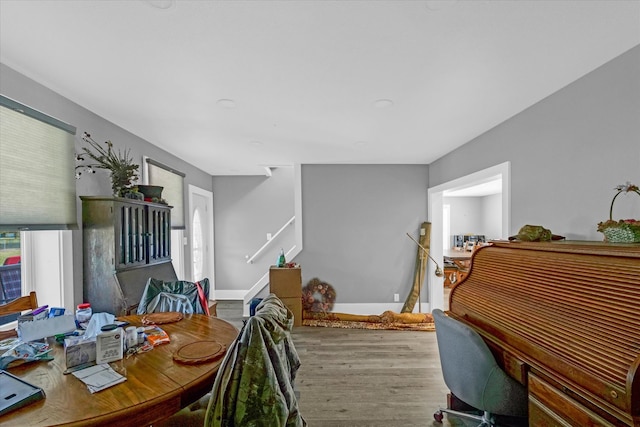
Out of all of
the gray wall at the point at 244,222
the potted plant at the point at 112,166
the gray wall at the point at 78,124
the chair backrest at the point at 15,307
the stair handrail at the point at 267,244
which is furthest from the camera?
the gray wall at the point at 244,222

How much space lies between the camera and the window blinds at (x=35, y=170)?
1721 millimetres

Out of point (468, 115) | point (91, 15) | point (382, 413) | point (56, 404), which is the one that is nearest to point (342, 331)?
point (382, 413)

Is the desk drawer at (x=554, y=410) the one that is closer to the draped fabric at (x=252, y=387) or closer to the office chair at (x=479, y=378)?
the office chair at (x=479, y=378)

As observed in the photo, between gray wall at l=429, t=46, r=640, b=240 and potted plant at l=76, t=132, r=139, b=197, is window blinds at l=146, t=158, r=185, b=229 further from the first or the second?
gray wall at l=429, t=46, r=640, b=240

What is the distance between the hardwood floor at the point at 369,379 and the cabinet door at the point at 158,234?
1.79 meters

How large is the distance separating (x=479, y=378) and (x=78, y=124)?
10.9ft

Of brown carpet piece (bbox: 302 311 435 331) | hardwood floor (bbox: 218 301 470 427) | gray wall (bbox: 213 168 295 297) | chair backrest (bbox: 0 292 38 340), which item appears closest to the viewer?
chair backrest (bbox: 0 292 38 340)

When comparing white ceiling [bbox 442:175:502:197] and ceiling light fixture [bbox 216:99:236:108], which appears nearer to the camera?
→ ceiling light fixture [bbox 216:99:236:108]

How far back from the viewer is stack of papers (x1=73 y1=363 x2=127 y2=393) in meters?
1.08

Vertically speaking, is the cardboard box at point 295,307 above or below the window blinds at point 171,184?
below

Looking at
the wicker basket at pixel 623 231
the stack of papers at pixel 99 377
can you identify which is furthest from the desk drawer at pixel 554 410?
the stack of papers at pixel 99 377

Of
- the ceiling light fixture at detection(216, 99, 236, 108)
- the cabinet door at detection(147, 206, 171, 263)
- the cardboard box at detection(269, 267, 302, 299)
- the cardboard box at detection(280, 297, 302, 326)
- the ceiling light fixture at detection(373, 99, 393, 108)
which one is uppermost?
the ceiling light fixture at detection(216, 99, 236, 108)

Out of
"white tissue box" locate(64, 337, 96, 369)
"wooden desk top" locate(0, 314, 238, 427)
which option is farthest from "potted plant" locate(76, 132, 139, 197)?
"white tissue box" locate(64, 337, 96, 369)

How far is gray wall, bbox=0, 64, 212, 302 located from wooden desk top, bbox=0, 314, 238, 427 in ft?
4.32
